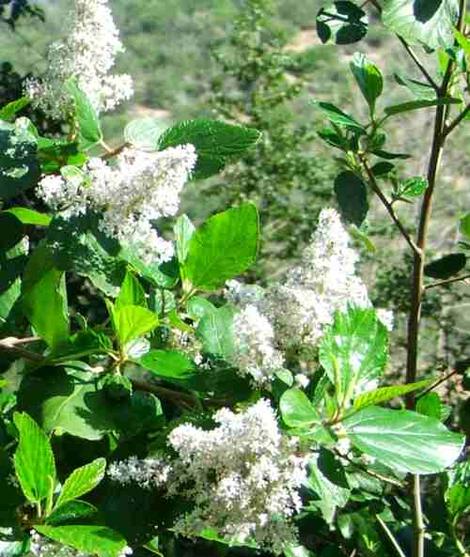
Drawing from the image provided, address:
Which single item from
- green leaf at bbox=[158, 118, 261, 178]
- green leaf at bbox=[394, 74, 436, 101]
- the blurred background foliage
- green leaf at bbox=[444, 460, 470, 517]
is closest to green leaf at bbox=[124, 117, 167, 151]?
green leaf at bbox=[158, 118, 261, 178]

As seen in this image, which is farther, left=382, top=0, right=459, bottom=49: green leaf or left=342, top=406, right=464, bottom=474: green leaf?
left=382, top=0, right=459, bottom=49: green leaf

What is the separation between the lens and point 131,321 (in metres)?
1.22

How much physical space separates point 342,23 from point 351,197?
0.94ft

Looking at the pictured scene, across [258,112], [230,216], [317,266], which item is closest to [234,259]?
[230,216]

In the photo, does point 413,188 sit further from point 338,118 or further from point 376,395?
point 376,395

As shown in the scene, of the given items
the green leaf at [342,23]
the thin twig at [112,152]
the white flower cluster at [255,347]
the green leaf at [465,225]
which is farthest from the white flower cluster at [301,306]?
the green leaf at [342,23]

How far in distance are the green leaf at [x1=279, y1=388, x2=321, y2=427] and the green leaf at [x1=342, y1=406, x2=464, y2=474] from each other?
5 cm

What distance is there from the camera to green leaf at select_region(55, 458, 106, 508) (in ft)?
3.70

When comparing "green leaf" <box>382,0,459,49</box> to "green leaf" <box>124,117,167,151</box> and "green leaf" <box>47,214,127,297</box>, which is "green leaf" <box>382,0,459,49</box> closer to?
"green leaf" <box>124,117,167,151</box>

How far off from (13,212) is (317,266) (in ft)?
1.49

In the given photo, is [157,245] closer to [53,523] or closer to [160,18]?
[53,523]

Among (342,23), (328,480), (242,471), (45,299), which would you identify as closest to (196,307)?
(45,299)

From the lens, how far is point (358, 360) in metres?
1.17

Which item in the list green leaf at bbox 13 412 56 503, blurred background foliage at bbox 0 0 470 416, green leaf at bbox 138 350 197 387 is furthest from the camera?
blurred background foliage at bbox 0 0 470 416
